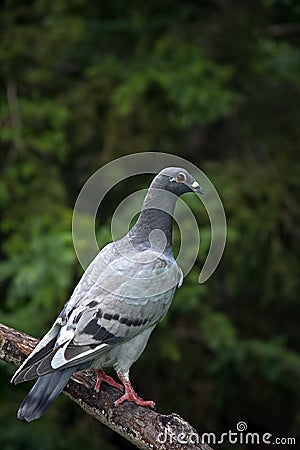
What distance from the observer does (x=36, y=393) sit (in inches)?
124

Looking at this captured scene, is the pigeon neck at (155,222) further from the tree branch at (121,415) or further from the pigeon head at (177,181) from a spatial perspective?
the tree branch at (121,415)

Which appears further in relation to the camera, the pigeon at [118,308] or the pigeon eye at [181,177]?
the pigeon eye at [181,177]

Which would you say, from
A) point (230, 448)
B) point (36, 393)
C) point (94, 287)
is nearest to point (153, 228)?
point (94, 287)

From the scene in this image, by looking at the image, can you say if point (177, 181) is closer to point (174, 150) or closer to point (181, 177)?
point (181, 177)

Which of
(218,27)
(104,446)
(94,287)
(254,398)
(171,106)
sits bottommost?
(254,398)

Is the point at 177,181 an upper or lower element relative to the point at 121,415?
upper

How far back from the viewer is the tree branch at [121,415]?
3.28 metres

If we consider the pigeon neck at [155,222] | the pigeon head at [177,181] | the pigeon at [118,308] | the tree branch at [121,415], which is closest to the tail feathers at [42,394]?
the pigeon at [118,308]

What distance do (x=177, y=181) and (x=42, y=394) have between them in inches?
43.5

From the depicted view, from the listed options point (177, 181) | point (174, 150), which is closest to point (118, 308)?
point (177, 181)

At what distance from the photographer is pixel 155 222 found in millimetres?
3600

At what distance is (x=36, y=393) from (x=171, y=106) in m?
4.00

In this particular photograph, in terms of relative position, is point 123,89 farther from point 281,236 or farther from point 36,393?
point 36,393

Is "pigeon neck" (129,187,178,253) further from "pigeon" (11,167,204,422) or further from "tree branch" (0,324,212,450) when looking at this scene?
"tree branch" (0,324,212,450)
